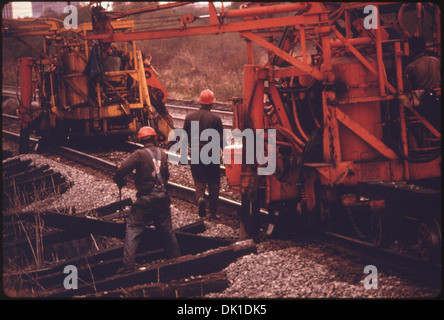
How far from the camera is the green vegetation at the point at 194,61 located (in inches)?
1014

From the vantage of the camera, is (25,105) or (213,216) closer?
(213,216)

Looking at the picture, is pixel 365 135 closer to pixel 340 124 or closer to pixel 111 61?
pixel 340 124

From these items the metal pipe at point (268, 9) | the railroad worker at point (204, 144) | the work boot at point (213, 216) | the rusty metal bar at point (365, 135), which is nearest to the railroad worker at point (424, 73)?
the rusty metal bar at point (365, 135)

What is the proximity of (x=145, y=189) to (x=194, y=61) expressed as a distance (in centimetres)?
2673

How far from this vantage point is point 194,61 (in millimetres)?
33344

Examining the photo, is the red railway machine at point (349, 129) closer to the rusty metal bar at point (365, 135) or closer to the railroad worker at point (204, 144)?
the rusty metal bar at point (365, 135)

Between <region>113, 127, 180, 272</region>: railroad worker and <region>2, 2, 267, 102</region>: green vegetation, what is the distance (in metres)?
14.8

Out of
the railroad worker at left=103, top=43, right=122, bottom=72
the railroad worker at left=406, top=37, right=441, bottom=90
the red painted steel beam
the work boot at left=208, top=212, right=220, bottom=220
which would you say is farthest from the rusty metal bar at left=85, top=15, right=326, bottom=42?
the red painted steel beam

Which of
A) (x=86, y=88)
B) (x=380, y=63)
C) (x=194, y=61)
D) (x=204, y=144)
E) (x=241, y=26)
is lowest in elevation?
(x=204, y=144)

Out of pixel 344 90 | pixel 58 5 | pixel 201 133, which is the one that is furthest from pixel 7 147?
pixel 58 5

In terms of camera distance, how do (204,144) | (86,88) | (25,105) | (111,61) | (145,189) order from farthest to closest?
1. (25,105)
2. (111,61)
3. (86,88)
4. (204,144)
5. (145,189)

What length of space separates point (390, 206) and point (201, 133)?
3532 millimetres

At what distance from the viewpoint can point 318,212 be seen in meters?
7.80
